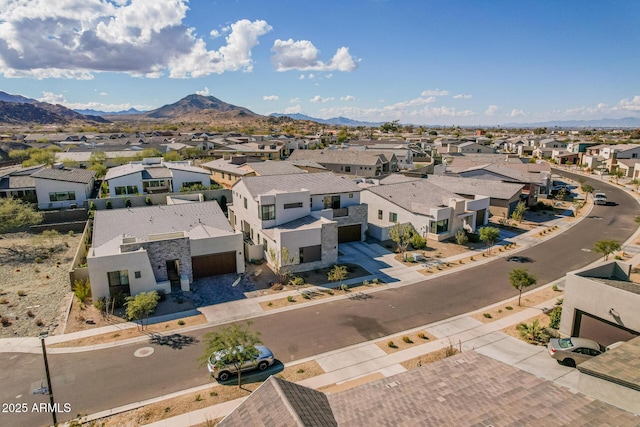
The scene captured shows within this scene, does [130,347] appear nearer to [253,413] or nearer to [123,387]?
[123,387]

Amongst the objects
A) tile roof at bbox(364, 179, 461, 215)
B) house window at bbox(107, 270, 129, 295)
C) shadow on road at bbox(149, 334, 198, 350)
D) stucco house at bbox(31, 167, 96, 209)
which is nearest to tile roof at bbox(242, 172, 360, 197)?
tile roof at bbox(364, 179, 461, 215)

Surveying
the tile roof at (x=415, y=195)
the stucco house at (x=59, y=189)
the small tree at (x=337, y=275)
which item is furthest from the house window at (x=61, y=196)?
the small tree at (x=337, y=275)

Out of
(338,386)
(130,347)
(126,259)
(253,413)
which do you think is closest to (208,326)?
(130,347)

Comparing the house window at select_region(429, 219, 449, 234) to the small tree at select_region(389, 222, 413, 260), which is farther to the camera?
the house window at select_region(429, 219, 449, 234)

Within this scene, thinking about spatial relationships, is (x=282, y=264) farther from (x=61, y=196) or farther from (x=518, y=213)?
(x=61, y=196)

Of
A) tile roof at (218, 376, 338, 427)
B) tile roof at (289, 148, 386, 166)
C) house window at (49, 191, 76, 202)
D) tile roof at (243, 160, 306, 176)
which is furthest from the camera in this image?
tile roof at (289, 148, 386, 166)

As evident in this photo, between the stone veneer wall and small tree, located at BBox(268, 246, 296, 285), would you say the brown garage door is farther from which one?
small tree, located at BBox(268, 246, 296, 285)

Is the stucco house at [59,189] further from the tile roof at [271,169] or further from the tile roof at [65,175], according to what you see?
the tile roof at [271,169]
